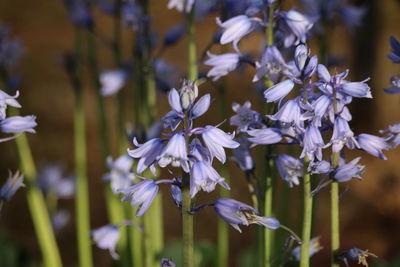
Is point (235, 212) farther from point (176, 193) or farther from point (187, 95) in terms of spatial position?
point (187, 95)

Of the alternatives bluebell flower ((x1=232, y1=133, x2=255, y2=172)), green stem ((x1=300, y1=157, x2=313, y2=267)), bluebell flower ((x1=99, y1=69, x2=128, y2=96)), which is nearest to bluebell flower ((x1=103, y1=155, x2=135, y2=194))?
bluebell flower ((x1=99, y1=69, x2=128, y2=96))

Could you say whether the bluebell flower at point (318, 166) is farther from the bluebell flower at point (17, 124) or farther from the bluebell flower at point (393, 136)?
the bluebell flower at point (17, 124)

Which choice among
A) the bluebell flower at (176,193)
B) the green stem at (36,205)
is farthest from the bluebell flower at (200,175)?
the green stem at (36,205)

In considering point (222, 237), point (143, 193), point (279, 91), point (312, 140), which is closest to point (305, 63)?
point (279, 91)

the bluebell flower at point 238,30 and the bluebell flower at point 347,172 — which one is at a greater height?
the bluebell flower at point 238,30

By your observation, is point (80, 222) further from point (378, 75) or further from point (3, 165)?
point (378, 75)

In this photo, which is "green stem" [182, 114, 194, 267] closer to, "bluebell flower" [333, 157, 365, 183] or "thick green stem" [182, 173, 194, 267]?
"thick green stem" [182, 173, 194, 267]
